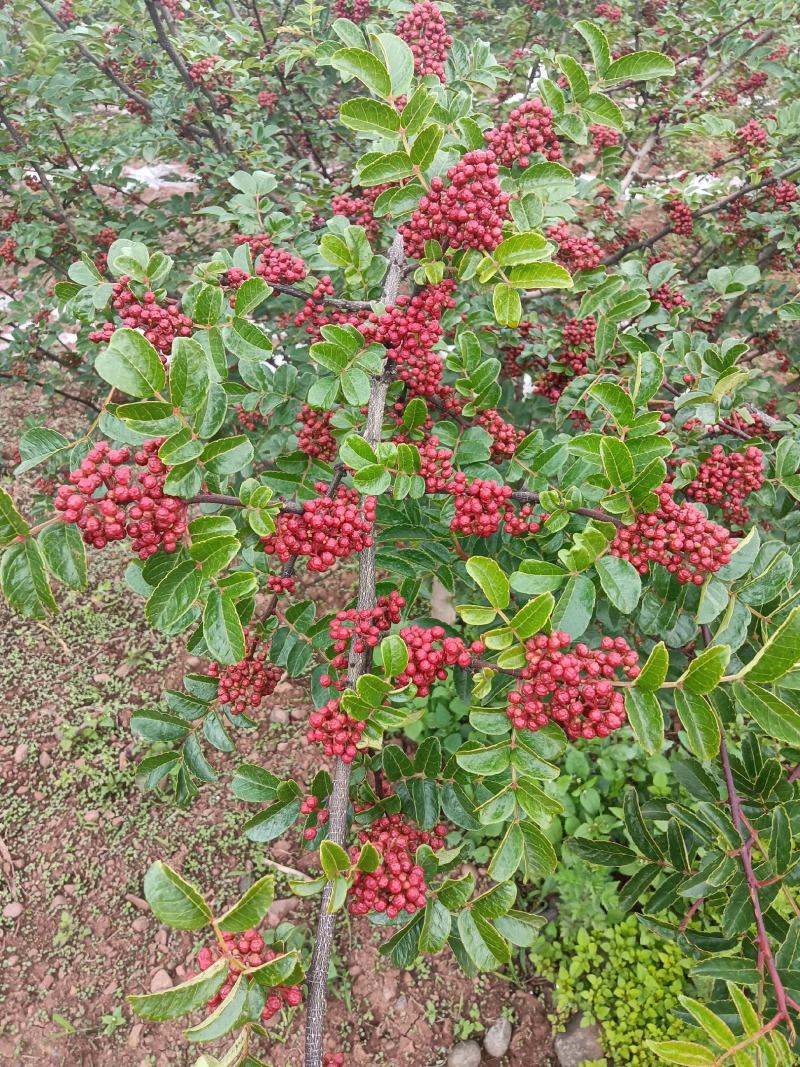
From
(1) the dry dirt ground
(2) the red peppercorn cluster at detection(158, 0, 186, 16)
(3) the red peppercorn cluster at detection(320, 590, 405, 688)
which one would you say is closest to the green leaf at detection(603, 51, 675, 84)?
(3) the red peppercorn cluster at detection(320, 590, 405, 688)

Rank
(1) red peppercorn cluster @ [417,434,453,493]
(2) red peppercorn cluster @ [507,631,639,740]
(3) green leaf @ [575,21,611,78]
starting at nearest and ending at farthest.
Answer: (2) red peppercorn cluster @ [507,631,639,740] < (1) red peppercorn cluster @ [417,434,453,493] < (3) green leaf @ [575,21,611,78]

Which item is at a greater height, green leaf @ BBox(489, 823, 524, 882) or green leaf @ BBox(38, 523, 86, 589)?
green leaf @ BBox(38, 523, 86, 589)

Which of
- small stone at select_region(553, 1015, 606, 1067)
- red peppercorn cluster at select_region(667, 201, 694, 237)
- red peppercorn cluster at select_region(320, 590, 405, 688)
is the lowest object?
small stone at select_region(553, 1015, 606, 1067)

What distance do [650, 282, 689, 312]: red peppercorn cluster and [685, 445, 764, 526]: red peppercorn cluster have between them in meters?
0.94

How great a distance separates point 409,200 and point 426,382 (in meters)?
0.49

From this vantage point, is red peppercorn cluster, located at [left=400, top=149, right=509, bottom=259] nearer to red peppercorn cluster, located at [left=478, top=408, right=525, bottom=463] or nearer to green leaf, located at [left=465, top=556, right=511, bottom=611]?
red peppercorn cluster, located at [left=478, top=408, right=525, bottom=463]

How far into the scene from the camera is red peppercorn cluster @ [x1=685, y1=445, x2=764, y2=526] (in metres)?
1.93

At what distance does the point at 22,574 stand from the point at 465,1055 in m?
2.97

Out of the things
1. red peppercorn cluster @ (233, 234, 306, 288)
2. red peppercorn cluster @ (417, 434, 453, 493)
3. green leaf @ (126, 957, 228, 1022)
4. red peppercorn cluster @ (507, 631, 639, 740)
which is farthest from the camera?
red peppercorn cluster @ (233, 234, 306, 288)

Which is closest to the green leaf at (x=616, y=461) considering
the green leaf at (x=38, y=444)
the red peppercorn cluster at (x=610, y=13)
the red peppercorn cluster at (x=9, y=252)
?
the green leaf at (x=38, y=444)

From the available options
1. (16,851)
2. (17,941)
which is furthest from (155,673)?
(17,941)

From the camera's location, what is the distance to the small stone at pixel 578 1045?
2.92 metres

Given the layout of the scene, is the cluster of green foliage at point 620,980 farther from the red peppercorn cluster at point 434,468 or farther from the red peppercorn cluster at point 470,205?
the red peppercorn cluster at point 470,205

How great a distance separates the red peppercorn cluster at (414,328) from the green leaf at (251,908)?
132 cm
